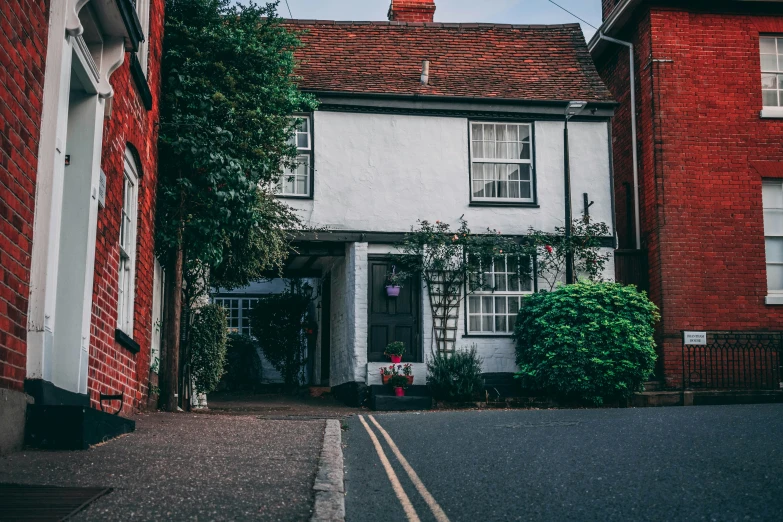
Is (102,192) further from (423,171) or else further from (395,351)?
(423,171)

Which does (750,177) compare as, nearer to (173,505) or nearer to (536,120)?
(536,120)

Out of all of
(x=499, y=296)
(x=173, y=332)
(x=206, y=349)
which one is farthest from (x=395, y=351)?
(x=173, y=332)

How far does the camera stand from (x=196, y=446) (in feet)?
24.0

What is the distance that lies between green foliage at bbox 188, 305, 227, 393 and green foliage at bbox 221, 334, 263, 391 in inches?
380

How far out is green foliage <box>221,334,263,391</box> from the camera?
23516 millimetres

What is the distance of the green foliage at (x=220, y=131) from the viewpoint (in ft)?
40.2

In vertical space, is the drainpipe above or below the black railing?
above

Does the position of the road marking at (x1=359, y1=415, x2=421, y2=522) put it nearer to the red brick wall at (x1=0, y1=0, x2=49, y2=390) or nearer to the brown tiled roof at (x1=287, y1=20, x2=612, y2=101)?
the red brick wall at (x1=0, y1=0, x2=49, y2=390)

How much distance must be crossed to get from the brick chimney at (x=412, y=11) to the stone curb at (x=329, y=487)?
15.7 meters

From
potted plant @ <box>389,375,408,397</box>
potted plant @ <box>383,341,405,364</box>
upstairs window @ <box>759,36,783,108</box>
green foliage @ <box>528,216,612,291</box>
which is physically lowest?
potted plant @ <box>389,375,408,397</box>

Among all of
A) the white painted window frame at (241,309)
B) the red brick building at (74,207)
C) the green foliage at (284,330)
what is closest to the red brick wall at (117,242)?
the red brick building at (74,207)

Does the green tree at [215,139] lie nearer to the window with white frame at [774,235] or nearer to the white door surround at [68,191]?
the white door surround at [68,191]

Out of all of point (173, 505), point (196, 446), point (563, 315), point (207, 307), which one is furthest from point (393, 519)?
point (563, 315)

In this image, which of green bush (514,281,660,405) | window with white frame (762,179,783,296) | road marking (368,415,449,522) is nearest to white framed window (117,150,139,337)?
road marking (368,415,449,522)
